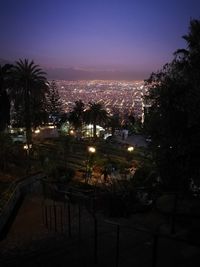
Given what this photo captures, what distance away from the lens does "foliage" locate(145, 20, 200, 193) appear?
9742 mm

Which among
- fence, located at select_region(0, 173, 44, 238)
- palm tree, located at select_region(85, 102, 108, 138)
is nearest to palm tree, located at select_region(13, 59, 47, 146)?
fence, located at select_region(0, 173, 44, 238)

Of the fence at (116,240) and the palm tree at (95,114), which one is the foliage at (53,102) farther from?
A: the fence at (116,240)

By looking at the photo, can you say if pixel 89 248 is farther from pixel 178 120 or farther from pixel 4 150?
pixel 4 150

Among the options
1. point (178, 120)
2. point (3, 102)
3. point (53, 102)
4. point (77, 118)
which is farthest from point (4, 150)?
point (53, 102)

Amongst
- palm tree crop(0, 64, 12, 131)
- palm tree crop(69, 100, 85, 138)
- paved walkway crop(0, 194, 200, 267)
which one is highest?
palm tree crop(0, 64, 12, 131)

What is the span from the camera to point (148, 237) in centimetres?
895

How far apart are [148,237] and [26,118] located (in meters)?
36.7

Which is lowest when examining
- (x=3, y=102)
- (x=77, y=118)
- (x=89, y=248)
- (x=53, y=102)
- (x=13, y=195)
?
(x=77, y=118)

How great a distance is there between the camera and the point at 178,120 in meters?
10.1

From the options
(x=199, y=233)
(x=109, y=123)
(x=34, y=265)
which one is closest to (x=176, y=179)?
(x=199, y=233)

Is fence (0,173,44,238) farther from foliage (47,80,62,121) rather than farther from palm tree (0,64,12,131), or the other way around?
foliage (47,80,62,121)

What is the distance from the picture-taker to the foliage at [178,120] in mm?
9742

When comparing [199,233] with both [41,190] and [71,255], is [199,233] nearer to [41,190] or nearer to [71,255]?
[71,255]

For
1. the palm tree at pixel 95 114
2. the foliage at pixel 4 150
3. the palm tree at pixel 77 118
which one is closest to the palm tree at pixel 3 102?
the foliage at pixel 4 150
